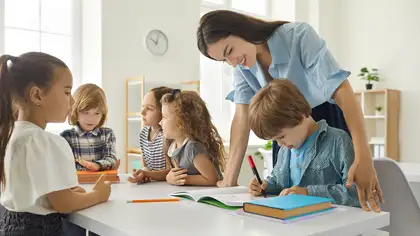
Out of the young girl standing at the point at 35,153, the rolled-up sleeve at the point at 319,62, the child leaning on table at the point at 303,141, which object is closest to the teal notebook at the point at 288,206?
the child leaning on table at the point at 303,141

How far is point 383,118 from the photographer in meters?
5.12

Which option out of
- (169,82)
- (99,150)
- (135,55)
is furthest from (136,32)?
(99,150)

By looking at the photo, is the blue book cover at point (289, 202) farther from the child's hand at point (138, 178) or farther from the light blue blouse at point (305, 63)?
the child's hand at point (138, 178)

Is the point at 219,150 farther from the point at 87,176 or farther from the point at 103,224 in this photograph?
the point at 103,224

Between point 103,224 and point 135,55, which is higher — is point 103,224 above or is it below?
below

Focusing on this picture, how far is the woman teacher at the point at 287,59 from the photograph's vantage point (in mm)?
1238

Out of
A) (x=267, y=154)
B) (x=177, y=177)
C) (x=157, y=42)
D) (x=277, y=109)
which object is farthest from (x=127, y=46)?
(x=277, y=109)

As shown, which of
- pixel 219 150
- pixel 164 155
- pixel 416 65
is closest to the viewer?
pixel 219 150

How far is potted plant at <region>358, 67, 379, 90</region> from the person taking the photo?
5.21 metres

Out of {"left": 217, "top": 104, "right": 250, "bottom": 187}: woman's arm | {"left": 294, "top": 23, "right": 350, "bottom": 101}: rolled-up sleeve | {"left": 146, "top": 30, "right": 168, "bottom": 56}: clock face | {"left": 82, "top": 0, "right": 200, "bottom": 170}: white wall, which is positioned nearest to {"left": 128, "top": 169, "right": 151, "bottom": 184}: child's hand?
{"left": 217, "top": 104, "right": 250, "bottom": 187}: woman's arm

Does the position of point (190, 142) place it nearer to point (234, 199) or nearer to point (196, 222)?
point (234, 199)

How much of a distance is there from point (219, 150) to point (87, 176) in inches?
20.9

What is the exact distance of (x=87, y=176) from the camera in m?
1.69

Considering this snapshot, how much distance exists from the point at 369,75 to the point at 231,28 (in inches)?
169
